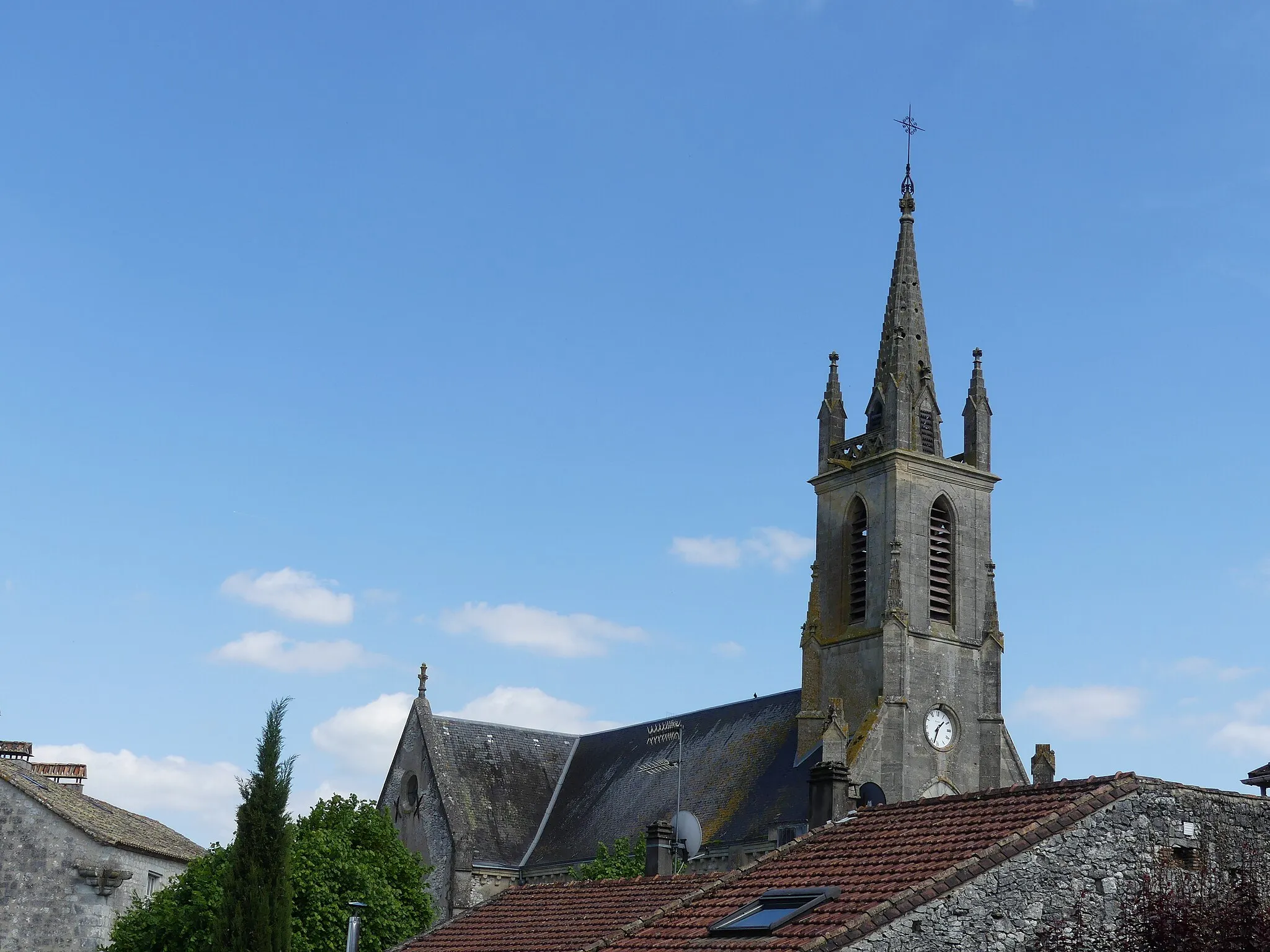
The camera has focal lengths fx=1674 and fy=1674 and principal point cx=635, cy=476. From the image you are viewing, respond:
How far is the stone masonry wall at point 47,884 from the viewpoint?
3844cm

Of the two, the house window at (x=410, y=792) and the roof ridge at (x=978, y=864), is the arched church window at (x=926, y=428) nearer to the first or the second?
the house window at (x=410, y=792)

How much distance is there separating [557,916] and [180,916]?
44.4 ft

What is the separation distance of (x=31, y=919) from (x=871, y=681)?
21.5 meters

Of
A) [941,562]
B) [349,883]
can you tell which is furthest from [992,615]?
[349,883]

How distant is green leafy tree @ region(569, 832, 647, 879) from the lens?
4281 cm

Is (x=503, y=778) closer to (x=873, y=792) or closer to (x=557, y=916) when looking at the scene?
(x=873, y=792)

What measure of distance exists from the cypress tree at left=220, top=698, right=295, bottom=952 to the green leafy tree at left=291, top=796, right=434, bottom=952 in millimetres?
7642

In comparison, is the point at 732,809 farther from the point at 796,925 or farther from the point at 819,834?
the point at 796,925

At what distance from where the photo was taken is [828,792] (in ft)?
84.2

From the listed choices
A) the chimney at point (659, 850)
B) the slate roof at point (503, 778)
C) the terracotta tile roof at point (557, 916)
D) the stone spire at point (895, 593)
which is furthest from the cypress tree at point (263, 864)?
the slate roof at point (503, 778)

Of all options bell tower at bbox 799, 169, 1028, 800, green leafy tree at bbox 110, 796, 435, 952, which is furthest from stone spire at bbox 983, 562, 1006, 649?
green leafy tree at bbox 110, 796, 435, 952

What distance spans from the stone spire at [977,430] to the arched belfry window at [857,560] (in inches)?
137

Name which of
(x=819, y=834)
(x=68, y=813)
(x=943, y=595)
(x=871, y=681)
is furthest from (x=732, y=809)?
(x=819, y=834)

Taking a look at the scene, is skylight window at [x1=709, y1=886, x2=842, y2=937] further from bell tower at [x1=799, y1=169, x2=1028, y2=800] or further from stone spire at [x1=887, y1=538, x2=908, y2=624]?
stone spire at [x1=887, y1=538, x2=908, y2=624]
